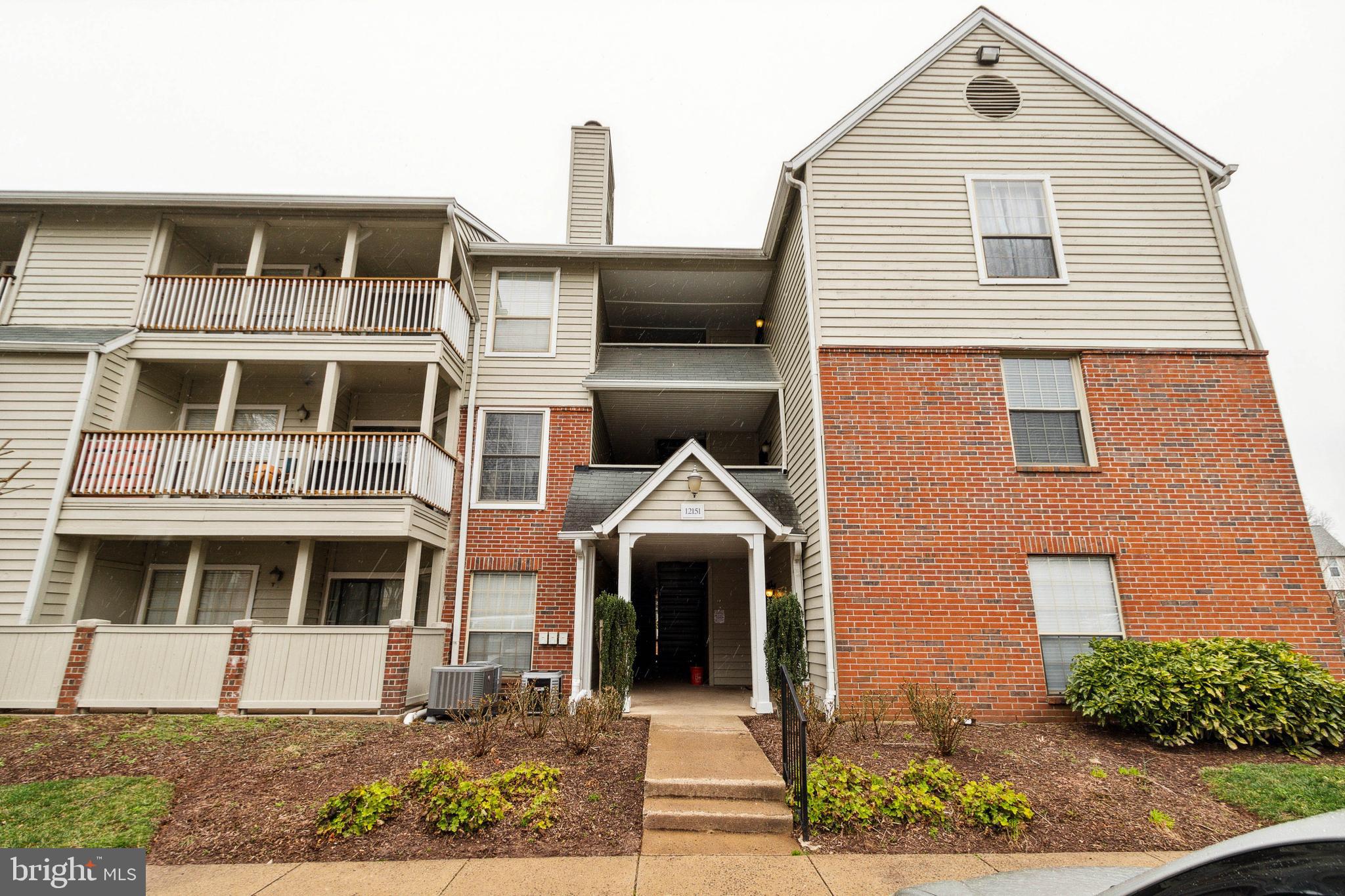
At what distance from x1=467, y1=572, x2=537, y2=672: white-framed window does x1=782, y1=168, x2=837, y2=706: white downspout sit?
A: 4745 millimetres

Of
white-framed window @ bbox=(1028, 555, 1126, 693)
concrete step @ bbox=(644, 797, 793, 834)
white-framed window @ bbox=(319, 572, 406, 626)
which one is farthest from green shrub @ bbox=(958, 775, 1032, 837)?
white-framed window @ bbox=(319, 572, 406, 626)

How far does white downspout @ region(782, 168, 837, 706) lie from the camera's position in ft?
27.0

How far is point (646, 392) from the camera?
11602 millimetres

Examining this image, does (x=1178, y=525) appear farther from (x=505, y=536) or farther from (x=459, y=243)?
(x=459, y=243)

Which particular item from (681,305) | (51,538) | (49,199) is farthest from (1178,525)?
(49,199)

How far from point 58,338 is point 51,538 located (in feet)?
10.5

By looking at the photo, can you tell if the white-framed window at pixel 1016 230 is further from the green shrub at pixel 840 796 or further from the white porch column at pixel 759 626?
the green shrub at pixel 840 796

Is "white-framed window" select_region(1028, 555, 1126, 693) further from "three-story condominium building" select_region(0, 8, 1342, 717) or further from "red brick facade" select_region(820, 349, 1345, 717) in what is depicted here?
"red brick facade" select_region(820, 349, 1345, 717)

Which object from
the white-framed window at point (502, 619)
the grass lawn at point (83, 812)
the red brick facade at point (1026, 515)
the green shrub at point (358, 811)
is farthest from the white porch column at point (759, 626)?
the grass lawn at point (83, 812)

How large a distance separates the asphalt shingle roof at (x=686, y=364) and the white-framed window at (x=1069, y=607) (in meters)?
5.27

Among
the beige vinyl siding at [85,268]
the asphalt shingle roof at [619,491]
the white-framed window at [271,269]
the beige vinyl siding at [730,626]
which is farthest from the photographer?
the white-framed window at [271,269]

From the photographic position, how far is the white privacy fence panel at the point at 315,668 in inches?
335

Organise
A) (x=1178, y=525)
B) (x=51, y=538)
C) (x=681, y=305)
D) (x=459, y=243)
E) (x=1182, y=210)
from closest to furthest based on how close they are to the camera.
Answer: (x=1178, y=525)
(x=51, y=538)
(x=1182, y=210)
(x=459, y=243)
(x=681, y=305)

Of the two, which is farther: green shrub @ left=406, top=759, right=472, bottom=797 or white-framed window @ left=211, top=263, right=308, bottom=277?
white-framed window @ left=211, top=263, right=308, bottom=277
